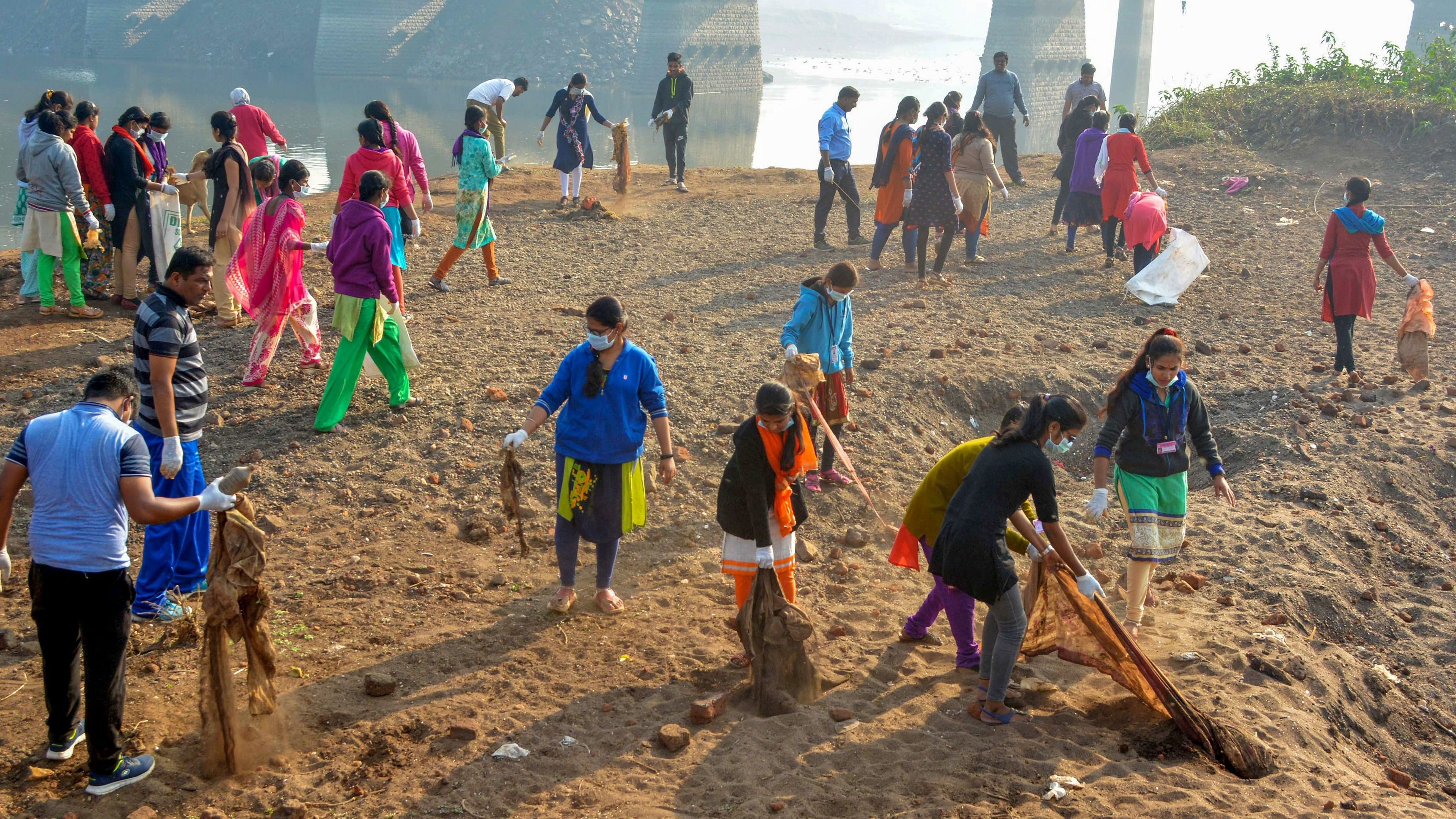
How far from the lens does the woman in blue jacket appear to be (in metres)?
4.79

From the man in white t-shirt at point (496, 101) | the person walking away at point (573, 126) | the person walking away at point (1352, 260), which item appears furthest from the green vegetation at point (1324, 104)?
the man in white t-shirt at point (496, 101)

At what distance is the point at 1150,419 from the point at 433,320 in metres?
6.08

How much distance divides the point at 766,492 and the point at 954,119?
9.34 m

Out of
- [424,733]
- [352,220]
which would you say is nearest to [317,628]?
[424,733]

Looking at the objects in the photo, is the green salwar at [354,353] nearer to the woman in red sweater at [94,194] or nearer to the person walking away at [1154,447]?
the woman in red sweater at [94,194]

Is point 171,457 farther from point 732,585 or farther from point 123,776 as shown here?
point 732,585

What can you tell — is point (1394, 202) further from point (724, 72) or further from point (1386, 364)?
point (724, 72)

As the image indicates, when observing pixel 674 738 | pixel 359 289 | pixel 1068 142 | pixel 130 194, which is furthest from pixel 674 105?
pixel 674 738

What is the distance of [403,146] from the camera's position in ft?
29.4

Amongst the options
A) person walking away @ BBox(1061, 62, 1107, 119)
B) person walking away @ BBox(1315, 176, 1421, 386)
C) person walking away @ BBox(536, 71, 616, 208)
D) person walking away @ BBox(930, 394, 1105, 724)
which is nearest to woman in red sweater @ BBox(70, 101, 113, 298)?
person walking away @ BBox(536, 71, 616, 208)

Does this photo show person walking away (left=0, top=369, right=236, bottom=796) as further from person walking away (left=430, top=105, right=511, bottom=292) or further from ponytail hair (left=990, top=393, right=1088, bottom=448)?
person walking away (left=430, top=105, right=511, bottom=292)

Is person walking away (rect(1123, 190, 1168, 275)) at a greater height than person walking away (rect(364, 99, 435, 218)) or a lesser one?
lesser

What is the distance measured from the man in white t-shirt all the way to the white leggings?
810mm

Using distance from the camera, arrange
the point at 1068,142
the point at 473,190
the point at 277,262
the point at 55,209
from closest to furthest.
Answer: the point at 277,262
the point at 55,209
the point at 473,190
the point at 1068,142
